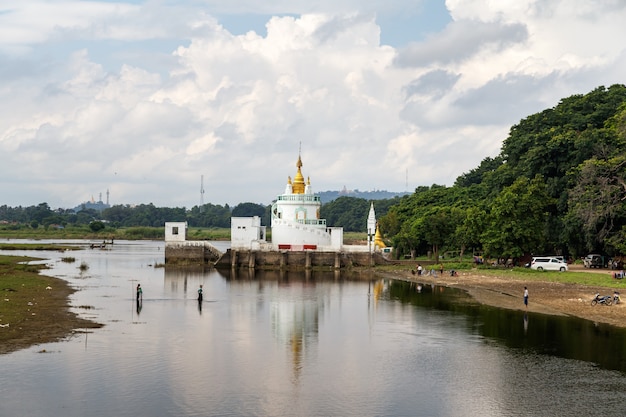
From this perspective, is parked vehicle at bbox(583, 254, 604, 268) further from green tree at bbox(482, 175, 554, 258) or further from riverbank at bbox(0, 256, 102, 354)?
riverbank at bbox(0, 256, 102, 354)

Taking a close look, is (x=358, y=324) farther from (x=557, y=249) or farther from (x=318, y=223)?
(x=318, y=223)

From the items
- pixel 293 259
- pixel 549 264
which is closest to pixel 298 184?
pixel 293 259

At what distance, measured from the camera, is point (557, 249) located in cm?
8588

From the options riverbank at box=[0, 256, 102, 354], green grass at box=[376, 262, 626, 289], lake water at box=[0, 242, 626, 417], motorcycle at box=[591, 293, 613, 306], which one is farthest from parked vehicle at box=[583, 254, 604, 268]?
riverbank at box=[0, 256, 102, 354]

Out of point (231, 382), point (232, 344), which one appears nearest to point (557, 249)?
point (232, 344)

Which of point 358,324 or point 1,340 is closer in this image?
point 1,340

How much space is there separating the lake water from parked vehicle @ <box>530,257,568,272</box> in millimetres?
20915

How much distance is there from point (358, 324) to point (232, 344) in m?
11.1

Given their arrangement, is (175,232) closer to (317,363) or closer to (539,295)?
(539,295)

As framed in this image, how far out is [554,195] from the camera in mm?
83312

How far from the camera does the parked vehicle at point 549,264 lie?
247 ft

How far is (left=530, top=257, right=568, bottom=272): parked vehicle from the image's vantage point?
75162mm

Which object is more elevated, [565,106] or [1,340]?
[565,106]

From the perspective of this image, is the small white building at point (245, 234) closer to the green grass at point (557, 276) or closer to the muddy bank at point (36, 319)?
the green grass at point (557, 276)
